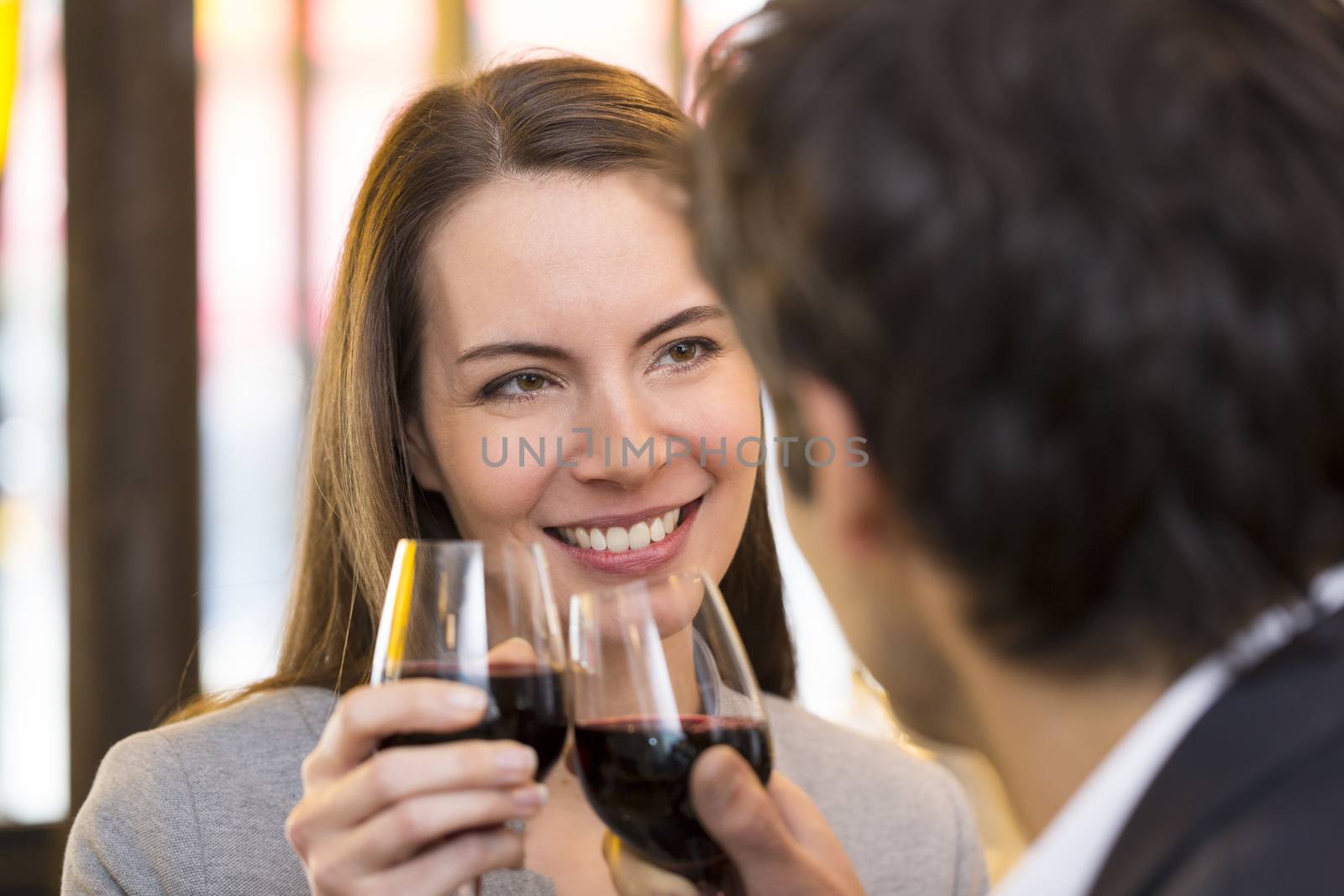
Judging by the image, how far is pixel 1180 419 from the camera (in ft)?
2.81

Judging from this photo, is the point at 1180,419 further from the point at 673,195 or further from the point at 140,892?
the point at 140,892

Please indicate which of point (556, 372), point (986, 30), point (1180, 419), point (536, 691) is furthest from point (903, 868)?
point (986, 30)

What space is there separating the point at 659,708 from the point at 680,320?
2.32 ft

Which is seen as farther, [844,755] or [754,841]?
[844,755]

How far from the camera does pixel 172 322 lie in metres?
3.67

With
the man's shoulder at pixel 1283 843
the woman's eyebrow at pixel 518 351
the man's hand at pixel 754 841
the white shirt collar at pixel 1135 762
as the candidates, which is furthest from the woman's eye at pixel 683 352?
the man's shoulder at pixel 1283 843

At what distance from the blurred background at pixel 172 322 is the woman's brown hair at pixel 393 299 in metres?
0.17

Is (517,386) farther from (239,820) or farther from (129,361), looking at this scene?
(129,361)

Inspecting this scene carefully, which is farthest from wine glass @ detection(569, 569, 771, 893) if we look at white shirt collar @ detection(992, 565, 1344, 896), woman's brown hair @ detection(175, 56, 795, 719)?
woman's brown hair @ detection(175, 56, 795, 719)

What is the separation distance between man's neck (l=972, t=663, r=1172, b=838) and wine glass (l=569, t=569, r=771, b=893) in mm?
277

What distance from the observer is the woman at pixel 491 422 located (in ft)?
5.73

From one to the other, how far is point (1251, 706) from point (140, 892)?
1374 millimetres

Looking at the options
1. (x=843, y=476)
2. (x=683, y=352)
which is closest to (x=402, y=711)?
(x=843, y=476)

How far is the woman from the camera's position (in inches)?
68.8
